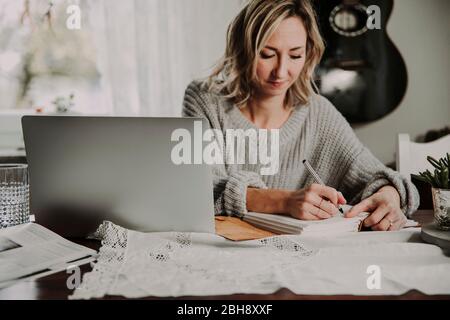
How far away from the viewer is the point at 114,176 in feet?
2.81

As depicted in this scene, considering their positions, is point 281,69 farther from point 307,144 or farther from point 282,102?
point 307,144

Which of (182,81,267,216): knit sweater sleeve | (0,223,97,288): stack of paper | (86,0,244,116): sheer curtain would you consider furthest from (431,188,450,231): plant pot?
(86,0,244,116): sheer curtain

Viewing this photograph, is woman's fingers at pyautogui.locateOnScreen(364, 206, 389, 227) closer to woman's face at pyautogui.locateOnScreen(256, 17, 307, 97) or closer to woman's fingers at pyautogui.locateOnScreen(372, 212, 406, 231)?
woman's fingers at pyautogui.locateOnScreen(372, 212, 406, 231)

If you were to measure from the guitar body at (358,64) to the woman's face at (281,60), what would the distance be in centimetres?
32

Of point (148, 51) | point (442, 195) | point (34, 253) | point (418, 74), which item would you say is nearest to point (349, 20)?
point (418, 74)

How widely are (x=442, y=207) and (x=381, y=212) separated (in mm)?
158

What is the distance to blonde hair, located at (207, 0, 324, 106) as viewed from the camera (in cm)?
148

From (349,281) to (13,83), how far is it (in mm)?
2013

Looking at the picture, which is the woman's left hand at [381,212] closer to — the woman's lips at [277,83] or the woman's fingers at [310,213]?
the woman's fingers at [310,213]

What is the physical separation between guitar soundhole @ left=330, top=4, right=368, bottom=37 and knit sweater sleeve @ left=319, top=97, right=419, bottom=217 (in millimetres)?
461

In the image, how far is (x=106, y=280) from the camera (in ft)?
2.16

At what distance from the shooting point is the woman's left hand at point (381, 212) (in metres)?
0.94

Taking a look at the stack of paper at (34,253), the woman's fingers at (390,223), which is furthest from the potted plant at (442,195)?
the stack of paper at (34,253)
